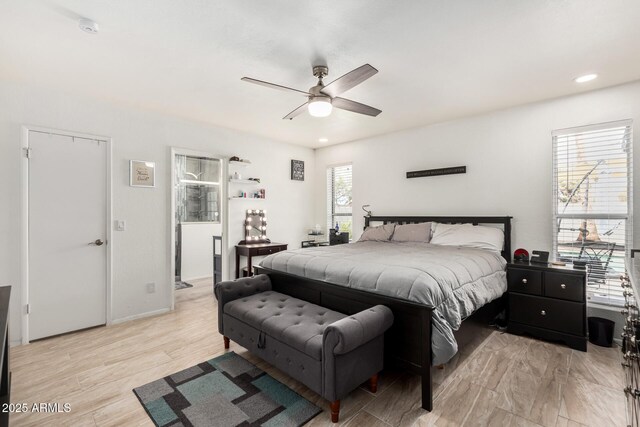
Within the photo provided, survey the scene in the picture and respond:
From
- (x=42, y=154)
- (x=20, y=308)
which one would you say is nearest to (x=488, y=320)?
(x=20, y=308)

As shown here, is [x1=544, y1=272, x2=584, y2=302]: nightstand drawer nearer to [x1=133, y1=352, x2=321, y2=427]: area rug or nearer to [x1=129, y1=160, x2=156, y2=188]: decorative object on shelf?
[x1=133, y1=352, x2=321, y2=427]: area rug

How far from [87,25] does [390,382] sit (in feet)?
11.0

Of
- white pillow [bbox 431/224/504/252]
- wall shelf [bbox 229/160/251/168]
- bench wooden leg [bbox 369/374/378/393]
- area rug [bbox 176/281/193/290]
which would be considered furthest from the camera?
area rug [bbox 176/281/193/290]

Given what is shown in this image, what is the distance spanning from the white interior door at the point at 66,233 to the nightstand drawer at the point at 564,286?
16.0 feet

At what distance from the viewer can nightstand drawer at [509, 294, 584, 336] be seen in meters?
2.82

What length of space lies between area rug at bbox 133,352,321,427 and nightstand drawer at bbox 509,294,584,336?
2427 millimetres

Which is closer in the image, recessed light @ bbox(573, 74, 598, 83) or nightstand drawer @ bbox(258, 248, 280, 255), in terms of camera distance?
recessed light @ bbox(573, 74, 598, 83)

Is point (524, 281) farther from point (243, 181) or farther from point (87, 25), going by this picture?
point (87, 25)

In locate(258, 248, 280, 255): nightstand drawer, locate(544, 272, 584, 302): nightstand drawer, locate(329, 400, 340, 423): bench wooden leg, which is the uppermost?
locate(258, 248, 280, 255): nightstand drawer

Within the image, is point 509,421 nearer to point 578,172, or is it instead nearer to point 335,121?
point 578,172

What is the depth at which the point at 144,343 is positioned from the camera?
3.03 m

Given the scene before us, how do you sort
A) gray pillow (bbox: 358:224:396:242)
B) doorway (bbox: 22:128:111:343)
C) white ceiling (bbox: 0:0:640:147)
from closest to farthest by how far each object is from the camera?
white ceiling (bbox: 0:0:640:147)
doorway (bbox: 22:128:111:343)
gray pillow (bbox: 358:224:396:242)

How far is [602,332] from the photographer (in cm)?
287

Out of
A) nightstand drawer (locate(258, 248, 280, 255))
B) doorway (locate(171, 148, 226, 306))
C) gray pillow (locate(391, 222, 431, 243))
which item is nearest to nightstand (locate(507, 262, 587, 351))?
gray pillow (locate(391, 222, 431, 243))
